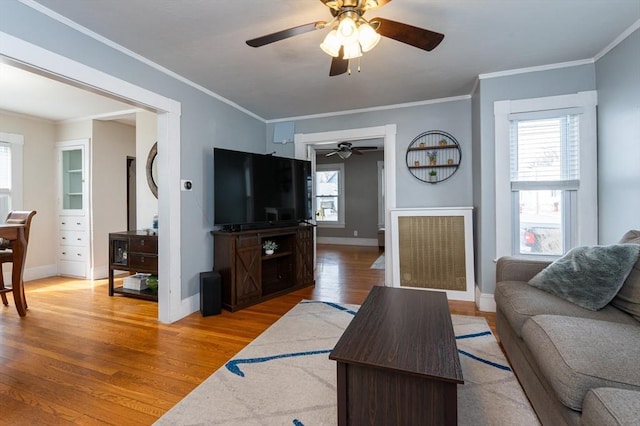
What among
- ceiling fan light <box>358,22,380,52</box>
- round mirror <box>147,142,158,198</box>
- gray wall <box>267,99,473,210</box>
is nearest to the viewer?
ceiling fan light <box>358,22,380,52</box>

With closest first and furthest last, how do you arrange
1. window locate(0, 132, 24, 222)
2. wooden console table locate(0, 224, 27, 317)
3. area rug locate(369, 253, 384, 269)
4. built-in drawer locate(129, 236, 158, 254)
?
wooden console table locate(0, 224, 27, 317) < built-in drawer locate(129, 236, 158, 254) < window locate(0, 132, 24, 222) < area rug locate(369, 253, 384, 269)

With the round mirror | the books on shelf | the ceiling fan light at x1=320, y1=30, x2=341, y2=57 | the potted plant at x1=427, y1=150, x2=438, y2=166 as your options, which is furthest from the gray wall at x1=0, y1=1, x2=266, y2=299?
the potted plant at x1=427, y1=150, x2=438, y2=166

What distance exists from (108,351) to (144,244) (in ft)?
4.76

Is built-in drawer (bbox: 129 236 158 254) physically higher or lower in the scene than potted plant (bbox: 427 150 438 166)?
lower

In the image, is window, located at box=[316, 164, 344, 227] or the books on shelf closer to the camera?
the books on shelf

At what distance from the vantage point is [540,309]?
5.44 feet

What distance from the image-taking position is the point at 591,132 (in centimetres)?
274

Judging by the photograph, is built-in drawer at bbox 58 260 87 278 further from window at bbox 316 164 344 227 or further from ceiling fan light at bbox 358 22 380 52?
window at bbox 316 164 344 227

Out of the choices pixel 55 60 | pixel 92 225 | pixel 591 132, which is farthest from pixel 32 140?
pixel 591 132

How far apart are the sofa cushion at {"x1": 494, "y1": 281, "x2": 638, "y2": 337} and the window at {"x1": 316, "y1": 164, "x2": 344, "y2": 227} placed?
6.31 meters

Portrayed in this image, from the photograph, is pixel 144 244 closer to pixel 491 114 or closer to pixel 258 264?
pixel 258 264

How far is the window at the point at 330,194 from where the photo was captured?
8.13m

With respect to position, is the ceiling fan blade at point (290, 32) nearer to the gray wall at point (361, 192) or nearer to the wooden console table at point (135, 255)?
the wooden console table at point (135, 255)

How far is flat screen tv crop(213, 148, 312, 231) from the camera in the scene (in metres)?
3.23
